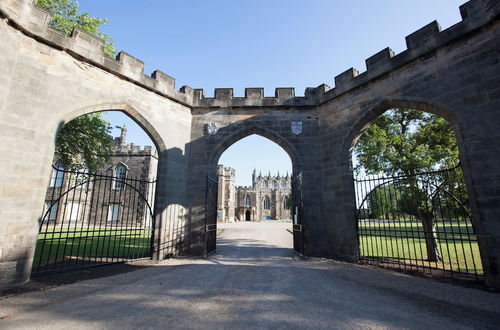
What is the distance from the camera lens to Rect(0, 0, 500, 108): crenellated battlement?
17.0 feet

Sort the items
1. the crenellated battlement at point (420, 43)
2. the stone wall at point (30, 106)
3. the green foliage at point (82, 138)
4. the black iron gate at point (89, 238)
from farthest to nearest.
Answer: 1. the green foliage at point (82, 138)
2. the black iron gate at point (89, 238)
3. the crenellated battlement at point (420, 43)
4. the stone wall at point (30, 106)

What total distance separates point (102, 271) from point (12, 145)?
3457mm

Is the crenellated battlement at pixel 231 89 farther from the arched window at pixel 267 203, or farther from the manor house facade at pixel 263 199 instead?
the arched window at pixel 267 203

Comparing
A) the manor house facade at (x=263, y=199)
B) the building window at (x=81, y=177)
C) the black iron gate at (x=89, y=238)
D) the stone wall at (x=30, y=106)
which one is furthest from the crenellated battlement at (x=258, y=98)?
the manor house facade at (x=263, y=199)

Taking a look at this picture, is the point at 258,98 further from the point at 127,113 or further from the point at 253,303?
the point at 253,303

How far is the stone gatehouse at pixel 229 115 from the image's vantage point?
4734 millimetres

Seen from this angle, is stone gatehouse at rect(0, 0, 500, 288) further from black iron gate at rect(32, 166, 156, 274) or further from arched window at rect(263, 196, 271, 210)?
arched window at rect(263, 196, 271, 210)

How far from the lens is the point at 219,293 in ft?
13.4

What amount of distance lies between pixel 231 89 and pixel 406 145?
682 centimetres

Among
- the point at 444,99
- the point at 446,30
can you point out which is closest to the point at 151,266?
the point at 444,99

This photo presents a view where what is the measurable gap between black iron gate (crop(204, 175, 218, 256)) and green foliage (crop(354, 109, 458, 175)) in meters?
5.97

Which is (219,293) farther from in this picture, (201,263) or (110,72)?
(110,72)

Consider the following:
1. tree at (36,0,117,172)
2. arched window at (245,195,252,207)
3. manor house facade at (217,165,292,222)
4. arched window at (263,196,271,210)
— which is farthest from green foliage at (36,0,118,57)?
arched window at (263,196,271,210)

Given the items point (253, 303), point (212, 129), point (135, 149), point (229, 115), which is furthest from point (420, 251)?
point (135, 149)
